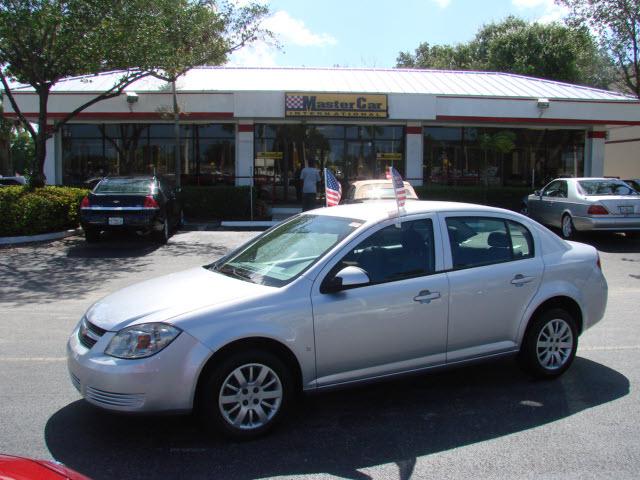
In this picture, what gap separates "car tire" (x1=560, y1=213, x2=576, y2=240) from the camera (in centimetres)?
1531

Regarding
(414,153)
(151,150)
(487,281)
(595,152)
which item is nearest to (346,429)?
(487,281)

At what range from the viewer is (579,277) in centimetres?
549

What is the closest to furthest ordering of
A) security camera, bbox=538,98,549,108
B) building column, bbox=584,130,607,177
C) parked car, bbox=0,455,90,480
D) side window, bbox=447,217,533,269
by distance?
parked car, bbox=0,455,90,480, side window, bbox=447,217,533,269, security camera, bbox=538,98,549,108, building column, bbox=584,130,607,177

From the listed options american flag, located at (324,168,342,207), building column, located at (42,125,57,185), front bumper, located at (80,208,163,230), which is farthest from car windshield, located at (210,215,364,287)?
building column, located at (42,125,57,185)

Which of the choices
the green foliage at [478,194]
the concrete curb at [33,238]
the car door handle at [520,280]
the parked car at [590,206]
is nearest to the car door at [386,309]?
the car door handle at [520,280]

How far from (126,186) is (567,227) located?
10.7 meters

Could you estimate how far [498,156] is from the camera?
76.7 ft

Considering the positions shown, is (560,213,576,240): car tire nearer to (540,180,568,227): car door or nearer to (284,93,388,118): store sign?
(540,180,568,227): car door

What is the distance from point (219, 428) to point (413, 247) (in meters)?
1.99

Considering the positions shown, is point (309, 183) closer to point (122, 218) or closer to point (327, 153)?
point (327, 153)

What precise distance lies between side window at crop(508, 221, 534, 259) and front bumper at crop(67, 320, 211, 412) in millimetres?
2811

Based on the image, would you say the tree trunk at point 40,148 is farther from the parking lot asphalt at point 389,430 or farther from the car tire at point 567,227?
the car tire at point 567,227

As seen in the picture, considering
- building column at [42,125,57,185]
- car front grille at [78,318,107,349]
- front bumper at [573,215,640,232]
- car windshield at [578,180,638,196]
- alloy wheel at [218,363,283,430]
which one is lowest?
alloy wheel at [218,363,283,430]

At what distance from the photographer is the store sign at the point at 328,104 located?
2006 centimetres
